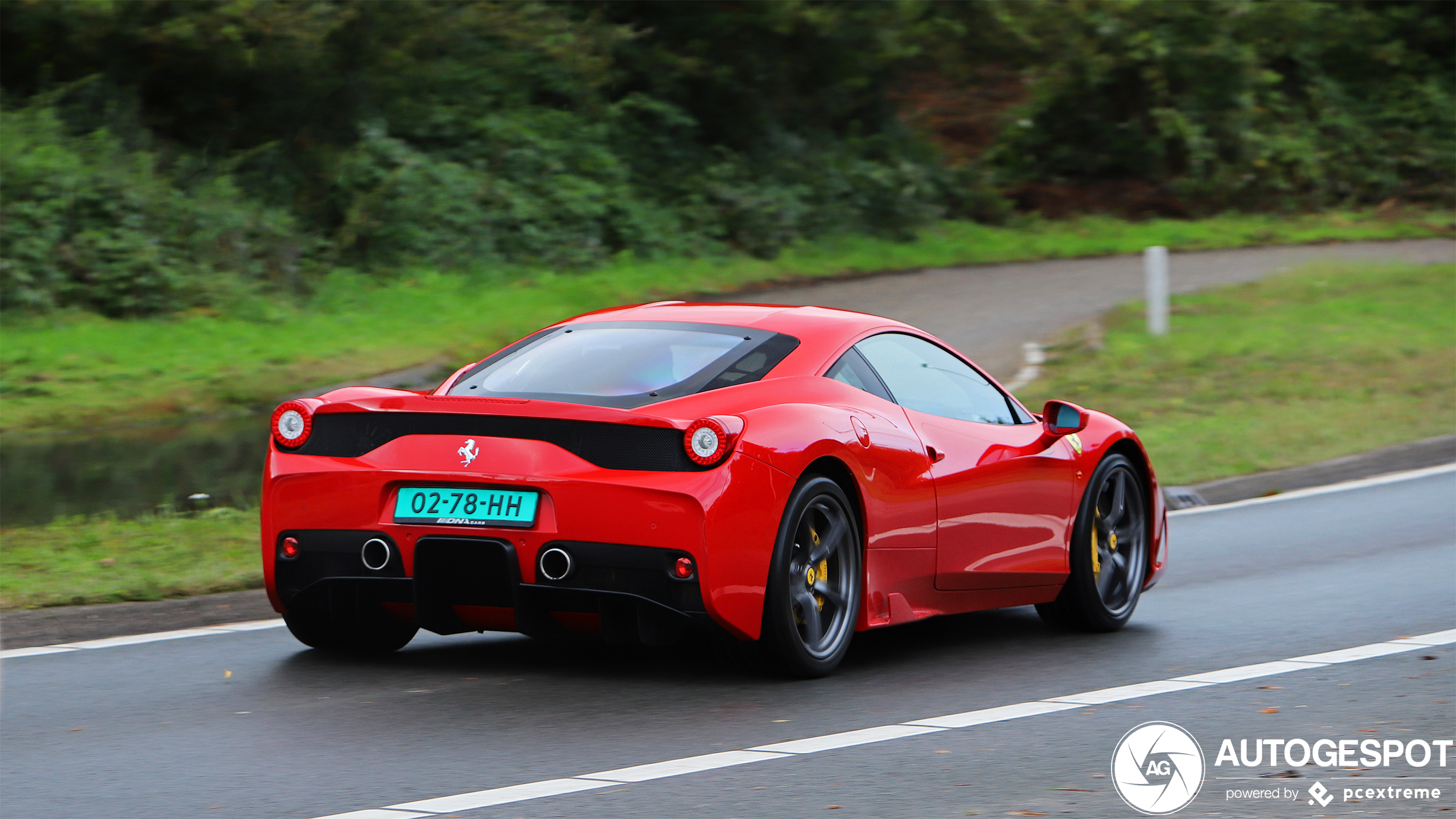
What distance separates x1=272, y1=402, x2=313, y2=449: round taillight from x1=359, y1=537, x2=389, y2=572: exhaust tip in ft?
1.60

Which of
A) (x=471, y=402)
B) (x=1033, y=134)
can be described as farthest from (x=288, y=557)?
(x=1033, y=134)

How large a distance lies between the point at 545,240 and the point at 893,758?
2032cm

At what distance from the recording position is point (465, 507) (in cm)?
598

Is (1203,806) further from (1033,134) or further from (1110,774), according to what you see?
(1033,134)

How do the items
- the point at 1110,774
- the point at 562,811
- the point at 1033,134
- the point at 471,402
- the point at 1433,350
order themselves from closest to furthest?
1. the point at 562,811
2. the point at 1110,774
3. the point at 471,402
4. the point at 1433,350
5. the point at 1033,134

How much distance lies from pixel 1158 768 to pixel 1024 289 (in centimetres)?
2001

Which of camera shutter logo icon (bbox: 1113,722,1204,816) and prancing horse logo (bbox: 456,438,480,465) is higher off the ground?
prancing horse logo (bbox: 456,438,480,465)

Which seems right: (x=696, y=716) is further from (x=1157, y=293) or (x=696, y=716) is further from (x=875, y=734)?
(x=1157, y=293)

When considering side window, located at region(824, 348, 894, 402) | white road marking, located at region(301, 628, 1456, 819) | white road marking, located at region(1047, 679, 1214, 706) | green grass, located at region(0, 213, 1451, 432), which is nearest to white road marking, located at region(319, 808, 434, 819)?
white road marking, located at region(301, 628, 1456, 819)

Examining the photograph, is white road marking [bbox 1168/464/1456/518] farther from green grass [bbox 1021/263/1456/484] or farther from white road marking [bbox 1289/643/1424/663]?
white road marking [bbox 1289/643/1424/663]

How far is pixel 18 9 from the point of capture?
21859mm

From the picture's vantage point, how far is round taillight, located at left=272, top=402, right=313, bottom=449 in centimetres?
634

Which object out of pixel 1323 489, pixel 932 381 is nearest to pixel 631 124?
pixel 1323 489

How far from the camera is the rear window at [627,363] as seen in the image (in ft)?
20.7
